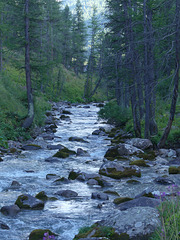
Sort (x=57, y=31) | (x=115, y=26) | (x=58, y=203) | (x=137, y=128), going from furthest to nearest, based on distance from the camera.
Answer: (x=57, y=31)
(x=115, y=26)
(x=137, y=128)
(x=58, y=203)

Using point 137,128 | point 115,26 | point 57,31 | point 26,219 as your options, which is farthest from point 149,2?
point 57,31

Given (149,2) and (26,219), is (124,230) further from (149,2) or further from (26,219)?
(149,2)

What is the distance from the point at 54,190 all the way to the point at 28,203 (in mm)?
1491

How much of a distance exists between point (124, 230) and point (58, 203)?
339 centimetres

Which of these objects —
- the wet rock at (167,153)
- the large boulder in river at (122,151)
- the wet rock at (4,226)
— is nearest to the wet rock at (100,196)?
the wet rock at (4,226)

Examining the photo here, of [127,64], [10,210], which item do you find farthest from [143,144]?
[10,210]

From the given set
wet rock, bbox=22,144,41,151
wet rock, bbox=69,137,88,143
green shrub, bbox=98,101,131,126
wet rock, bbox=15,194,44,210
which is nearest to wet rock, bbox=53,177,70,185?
wet rock, bbox=15,194,44,210

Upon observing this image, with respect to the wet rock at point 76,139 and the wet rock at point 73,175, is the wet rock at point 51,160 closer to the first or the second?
the wet rock at point 73,175

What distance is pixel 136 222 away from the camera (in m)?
4.54

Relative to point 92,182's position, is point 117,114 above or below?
above

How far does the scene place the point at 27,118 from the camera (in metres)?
18.1

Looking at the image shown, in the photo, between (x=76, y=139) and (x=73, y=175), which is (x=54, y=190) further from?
(x=76, y=139)

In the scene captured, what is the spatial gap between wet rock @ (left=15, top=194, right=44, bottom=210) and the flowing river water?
0.16 metres

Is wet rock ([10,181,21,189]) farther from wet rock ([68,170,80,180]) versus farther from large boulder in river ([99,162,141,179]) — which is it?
large boulder in river ([99,162,141,179])
